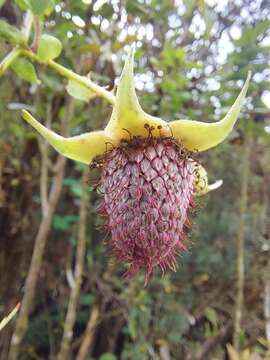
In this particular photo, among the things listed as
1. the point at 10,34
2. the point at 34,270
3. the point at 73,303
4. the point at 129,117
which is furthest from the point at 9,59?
the point at 73,303

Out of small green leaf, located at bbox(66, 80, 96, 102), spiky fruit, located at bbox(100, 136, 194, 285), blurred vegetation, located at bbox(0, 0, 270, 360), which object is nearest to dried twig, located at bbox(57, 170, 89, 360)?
blurred vegetation, located at bbox(0, 0, 270, 360)

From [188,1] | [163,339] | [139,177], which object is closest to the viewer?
[139,177]

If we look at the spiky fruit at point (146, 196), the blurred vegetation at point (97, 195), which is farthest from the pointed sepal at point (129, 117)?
the blurred vegetation at point (97, 195)

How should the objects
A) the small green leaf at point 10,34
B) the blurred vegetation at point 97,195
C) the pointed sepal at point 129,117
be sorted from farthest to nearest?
the blurred vegetation at point 97,195 → the small green leaf at point 10,34 → the pointed sepal at point 129,117

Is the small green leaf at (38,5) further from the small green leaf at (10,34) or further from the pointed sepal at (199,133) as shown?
the pointed sepal at (199,133)

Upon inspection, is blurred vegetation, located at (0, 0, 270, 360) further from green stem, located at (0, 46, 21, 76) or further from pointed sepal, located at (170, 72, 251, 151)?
pointed sepal, located at (170, 72, 251, 151)

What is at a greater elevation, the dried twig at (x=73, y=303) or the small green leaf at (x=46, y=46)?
the small green leaf at (x=46, y=46)

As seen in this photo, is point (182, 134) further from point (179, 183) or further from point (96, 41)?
point (96, 41)

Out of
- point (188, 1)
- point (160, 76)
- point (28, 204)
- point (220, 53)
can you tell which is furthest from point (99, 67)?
point (188, 1)
